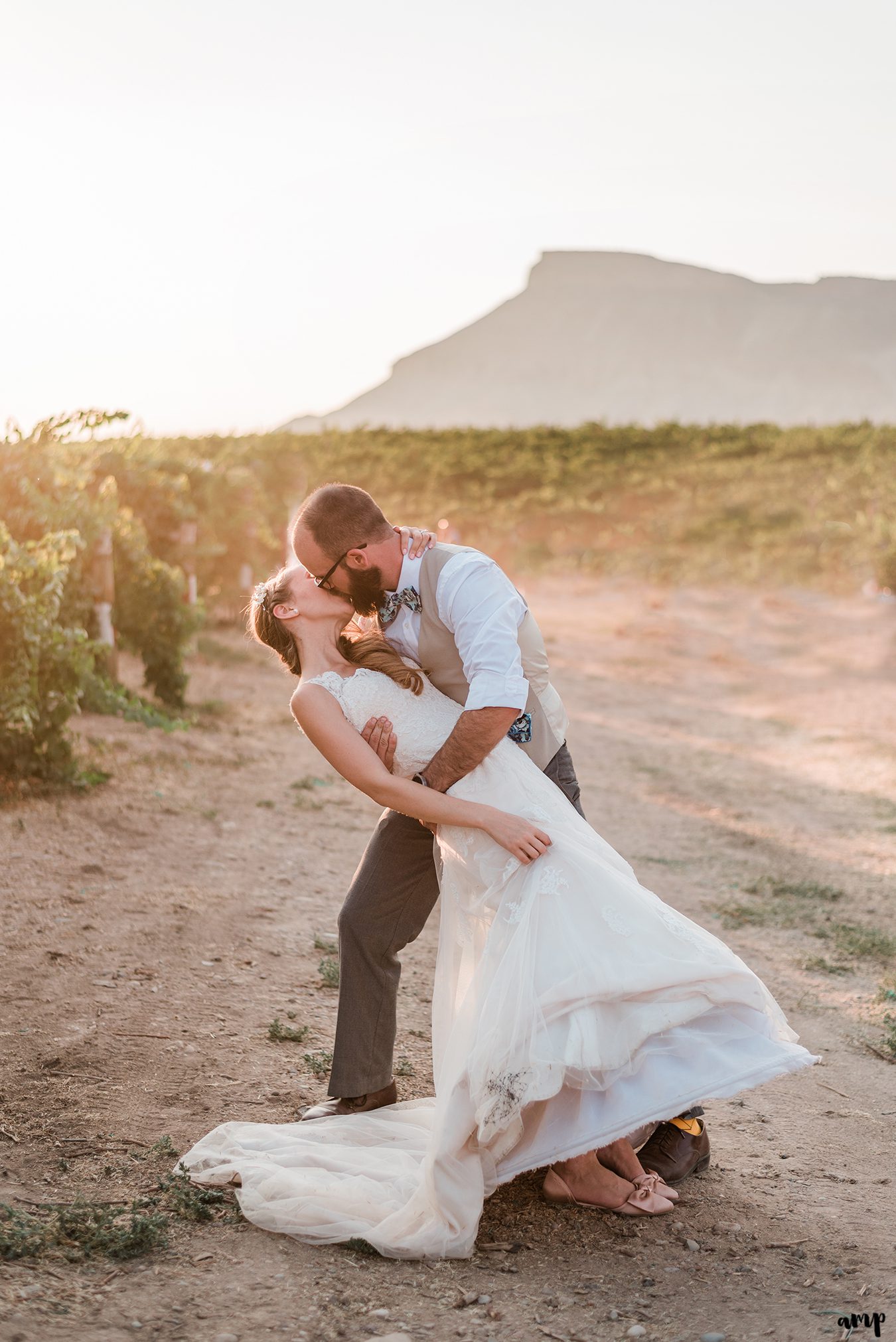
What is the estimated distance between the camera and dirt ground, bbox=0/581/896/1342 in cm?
264

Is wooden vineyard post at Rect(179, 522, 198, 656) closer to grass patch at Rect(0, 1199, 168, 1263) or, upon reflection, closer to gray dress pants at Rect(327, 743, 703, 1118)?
gray dress pants at Rect(327, 743, 703, 1118)

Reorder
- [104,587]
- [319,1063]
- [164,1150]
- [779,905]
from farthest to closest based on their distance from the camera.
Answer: [104,587], [779,905], [319,1063], [164,1150]

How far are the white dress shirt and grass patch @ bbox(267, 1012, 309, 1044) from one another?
1.69 m

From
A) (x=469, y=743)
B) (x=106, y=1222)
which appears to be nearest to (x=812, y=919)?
(x=469, y=743)

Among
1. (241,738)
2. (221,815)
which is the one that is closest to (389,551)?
(221,815)

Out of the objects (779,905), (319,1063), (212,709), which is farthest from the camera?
(212,709)

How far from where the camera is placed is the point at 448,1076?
9.62ft

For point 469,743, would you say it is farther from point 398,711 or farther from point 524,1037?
point 524,1037

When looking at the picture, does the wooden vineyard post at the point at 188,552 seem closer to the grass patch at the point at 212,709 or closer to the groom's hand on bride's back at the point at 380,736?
the grass patch at the point at 212,709

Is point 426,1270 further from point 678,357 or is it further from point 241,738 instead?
point 678,357

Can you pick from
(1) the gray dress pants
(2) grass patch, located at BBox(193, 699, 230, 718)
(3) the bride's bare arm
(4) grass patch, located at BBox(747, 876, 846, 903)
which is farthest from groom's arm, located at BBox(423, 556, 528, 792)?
(2) grass patch, located at BBox(193, 699, 230, 718)

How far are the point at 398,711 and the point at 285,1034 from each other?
1.61 meters

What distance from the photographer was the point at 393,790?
3123 millimetres

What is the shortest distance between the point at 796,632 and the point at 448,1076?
16098mm
